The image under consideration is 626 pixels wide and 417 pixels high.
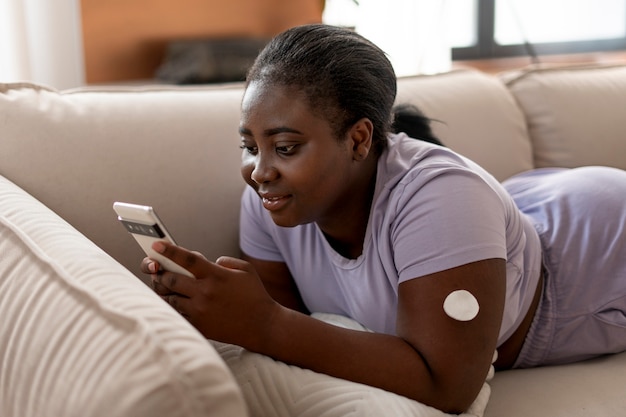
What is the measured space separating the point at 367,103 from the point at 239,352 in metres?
0.40

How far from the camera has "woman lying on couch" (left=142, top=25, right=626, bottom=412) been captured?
102cm

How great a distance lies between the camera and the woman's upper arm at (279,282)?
1.39 metres

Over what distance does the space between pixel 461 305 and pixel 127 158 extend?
2.11ft

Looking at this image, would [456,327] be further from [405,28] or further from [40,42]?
[405,28]

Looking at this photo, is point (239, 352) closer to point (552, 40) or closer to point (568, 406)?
point (568, 406)

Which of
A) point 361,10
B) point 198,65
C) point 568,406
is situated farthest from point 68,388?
point 361,10

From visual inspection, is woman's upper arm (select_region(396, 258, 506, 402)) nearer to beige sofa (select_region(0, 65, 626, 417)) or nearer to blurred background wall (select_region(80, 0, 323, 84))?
beige sofa (select_region(0, 65, 626, 417))

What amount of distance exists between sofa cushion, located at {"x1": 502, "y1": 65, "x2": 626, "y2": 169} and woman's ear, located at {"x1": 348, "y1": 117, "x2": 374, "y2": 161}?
74cm

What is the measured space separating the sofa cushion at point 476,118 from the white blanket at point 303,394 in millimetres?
755

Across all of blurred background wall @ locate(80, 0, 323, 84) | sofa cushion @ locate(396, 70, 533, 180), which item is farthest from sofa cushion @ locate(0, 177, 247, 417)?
blurred background wall @ locate(80, 0, 323, 84)

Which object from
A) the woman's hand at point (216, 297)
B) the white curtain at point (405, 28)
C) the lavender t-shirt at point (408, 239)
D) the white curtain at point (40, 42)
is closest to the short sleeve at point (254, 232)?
the lavender t-shirt at point (408, 239)

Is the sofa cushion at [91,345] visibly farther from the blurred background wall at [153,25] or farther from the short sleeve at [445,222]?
the blurred background wall at [153,25]

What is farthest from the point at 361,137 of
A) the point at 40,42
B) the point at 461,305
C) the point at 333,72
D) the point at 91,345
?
the point at 40,42

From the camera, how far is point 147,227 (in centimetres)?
93
